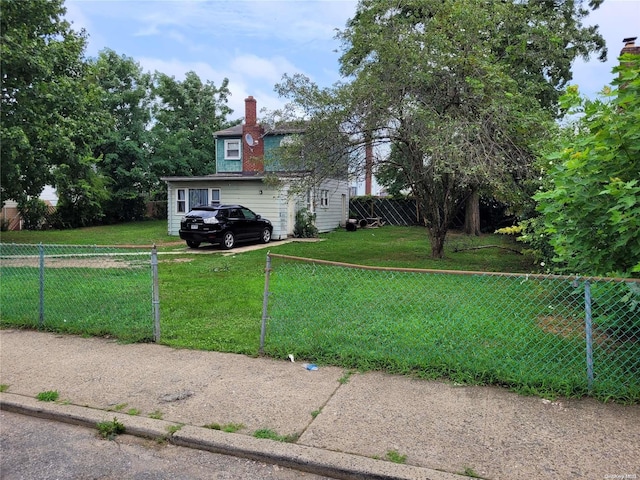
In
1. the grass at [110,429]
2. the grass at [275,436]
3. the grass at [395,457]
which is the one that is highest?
the grass at [395,457]

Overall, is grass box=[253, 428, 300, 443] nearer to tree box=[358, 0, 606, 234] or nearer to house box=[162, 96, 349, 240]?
tree box=[358, 0, 606, 234]

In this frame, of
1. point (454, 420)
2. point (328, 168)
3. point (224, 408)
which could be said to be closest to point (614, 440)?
point (454, 420)

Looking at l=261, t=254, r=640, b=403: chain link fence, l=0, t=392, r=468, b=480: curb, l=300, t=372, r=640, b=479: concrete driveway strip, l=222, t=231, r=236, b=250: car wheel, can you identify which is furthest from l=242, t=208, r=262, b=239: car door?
l=300, t=372, r=640, b=479: concrete driveway strip

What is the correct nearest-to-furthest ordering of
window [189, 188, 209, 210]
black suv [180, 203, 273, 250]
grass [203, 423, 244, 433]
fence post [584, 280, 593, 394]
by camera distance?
grass [203, 423, 244, 433], fence post [584, 280, 593, 394], black suv [180, 203, 273, 250], window [189, 188, 209, 210]

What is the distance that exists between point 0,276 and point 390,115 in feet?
28.5

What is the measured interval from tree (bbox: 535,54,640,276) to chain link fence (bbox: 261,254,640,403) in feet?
1.30

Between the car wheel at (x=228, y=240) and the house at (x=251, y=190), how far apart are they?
208 centimetres

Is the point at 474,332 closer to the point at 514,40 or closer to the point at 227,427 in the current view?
the point at 227,427

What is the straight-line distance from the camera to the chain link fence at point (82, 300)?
18.4ft

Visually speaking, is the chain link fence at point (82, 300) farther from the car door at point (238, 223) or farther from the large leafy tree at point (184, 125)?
the large leafy tree at point (184, 125)

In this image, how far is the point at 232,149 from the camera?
23.8 m

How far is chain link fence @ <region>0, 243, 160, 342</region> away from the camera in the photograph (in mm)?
5609

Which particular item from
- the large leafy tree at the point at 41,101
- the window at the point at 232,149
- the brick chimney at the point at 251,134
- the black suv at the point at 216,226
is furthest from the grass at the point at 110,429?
the window at the point at 232,149

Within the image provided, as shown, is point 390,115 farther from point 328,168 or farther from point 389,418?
point 389,418
